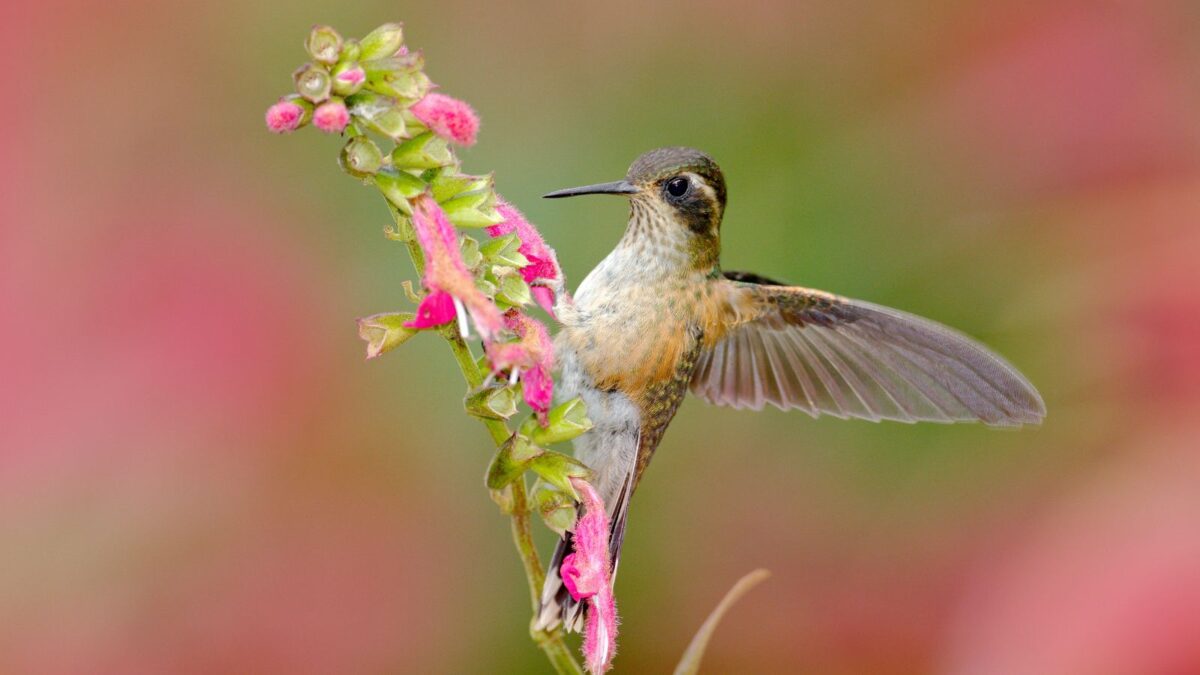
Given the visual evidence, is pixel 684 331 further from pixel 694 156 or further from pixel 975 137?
pixel 975 137

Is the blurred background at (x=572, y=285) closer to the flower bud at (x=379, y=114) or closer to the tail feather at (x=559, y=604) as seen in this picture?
the tail feather at (x=559, y=604)

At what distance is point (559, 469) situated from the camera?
141 centimetres

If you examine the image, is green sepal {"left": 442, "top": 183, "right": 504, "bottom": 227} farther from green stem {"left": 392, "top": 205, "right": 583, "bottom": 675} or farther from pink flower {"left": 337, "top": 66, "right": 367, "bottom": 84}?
pink flower {"left": 337, "top": 66, "right": 367, "bottom": 84}

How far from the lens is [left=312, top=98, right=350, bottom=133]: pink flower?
3.79 feet

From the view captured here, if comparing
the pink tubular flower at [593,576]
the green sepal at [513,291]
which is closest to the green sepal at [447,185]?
the green sepal at [513,291]

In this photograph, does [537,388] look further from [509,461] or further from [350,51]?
[350,51]

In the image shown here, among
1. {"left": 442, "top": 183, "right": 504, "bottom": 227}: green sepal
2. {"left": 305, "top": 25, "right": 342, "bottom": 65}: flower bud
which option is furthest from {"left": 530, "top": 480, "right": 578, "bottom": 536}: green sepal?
{"left": 305, "top": 25, "right": 342, "bottom": 65}: flower bud

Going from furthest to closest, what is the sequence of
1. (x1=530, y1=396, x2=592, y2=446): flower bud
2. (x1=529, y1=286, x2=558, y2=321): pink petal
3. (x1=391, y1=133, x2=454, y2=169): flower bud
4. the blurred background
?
the blurred background, (x1=529, y1=286, x2=558, y2=321): pink petal, (x1=530, y1=396, x2=592, y2=446): flower bud, (x1=391, y1=133, x2=454, y2=169): flower bud

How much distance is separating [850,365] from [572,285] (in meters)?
0.87

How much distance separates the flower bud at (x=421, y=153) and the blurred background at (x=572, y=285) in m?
1.20

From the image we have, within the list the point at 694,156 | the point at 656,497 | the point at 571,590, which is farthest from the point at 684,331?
the point at 656,497

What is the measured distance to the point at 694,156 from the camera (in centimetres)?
195

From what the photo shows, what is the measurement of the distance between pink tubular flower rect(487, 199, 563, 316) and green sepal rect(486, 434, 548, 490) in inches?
8.6

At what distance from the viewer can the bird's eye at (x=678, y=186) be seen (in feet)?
6.37
